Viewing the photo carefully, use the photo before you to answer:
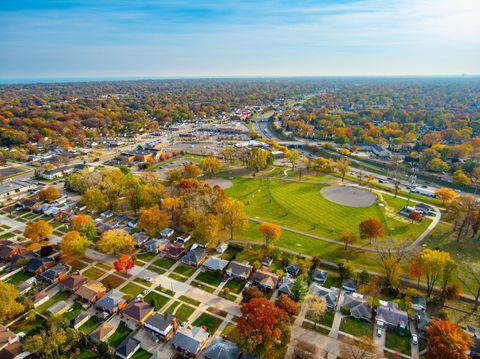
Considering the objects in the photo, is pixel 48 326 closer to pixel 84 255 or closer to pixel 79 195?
pixel 84 255

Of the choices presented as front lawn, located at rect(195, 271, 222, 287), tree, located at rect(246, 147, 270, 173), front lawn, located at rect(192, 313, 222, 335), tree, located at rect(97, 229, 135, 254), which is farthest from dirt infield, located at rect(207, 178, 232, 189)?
front lawn, located at rect(192, 313, 222, 335)

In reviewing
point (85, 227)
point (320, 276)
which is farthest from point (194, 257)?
point (85, 227)

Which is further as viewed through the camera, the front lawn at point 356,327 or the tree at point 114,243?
the tree at point 114,243

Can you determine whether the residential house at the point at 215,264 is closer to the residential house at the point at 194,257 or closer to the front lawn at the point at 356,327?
the residential house at the point at 194,257

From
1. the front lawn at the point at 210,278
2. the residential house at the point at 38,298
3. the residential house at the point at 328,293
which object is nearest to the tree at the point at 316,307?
the residential house at the point at 328,293

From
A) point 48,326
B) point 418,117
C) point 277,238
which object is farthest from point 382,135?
point 48,326

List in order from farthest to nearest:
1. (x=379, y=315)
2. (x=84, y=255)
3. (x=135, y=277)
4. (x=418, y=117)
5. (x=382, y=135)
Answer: (x=418, y=117) → (x=382, y=135) → (x=84, y=255) → (x=135, y=277) → (x=379, y=315)

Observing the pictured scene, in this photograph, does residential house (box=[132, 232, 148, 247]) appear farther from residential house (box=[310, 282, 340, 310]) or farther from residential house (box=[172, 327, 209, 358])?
residential house (box=[310, 282, 340, 310])
